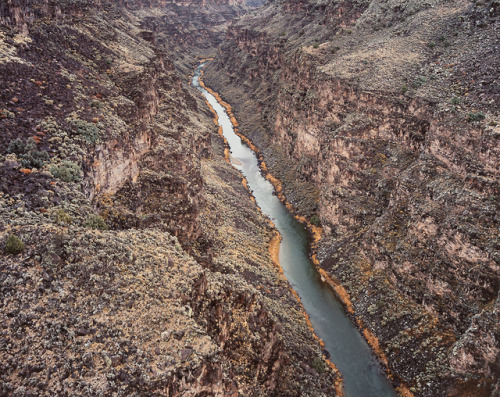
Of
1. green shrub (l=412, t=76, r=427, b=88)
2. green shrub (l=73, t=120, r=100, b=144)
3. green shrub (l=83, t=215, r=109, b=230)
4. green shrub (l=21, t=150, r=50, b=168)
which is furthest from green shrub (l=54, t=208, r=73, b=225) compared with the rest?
green shrub (l=412, t=76, r=427, b=88)

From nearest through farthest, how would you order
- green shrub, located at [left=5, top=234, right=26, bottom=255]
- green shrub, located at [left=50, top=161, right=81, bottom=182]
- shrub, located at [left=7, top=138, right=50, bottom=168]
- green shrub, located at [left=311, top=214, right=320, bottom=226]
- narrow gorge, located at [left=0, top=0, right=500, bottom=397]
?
narrow gorge, located at [left=0, top=0, right=500, bottom=397] < green shrub, located at [left=5, top=234, right=26, bottom=255] < shrub, located at [left=7, top=138, right=50, bottom=168] < green shrub, located at [left=50, top=161, right=81, bottom=182] < green shrub, located at [left=311, top=214, right=320, bottom=226]

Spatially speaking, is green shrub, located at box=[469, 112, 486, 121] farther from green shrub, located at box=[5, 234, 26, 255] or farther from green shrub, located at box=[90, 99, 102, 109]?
green shrub, located at box=[5, 234, 26, 255]

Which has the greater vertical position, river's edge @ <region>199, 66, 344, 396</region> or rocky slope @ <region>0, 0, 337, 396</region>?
rocky slope @ <region>0, 0, 337, 396</region>

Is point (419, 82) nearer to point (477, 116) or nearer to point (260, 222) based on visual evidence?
point (477, 116)

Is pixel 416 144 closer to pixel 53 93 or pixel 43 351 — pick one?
pixel 53 93

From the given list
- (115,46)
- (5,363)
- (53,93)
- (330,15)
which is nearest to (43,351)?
(5,363)
